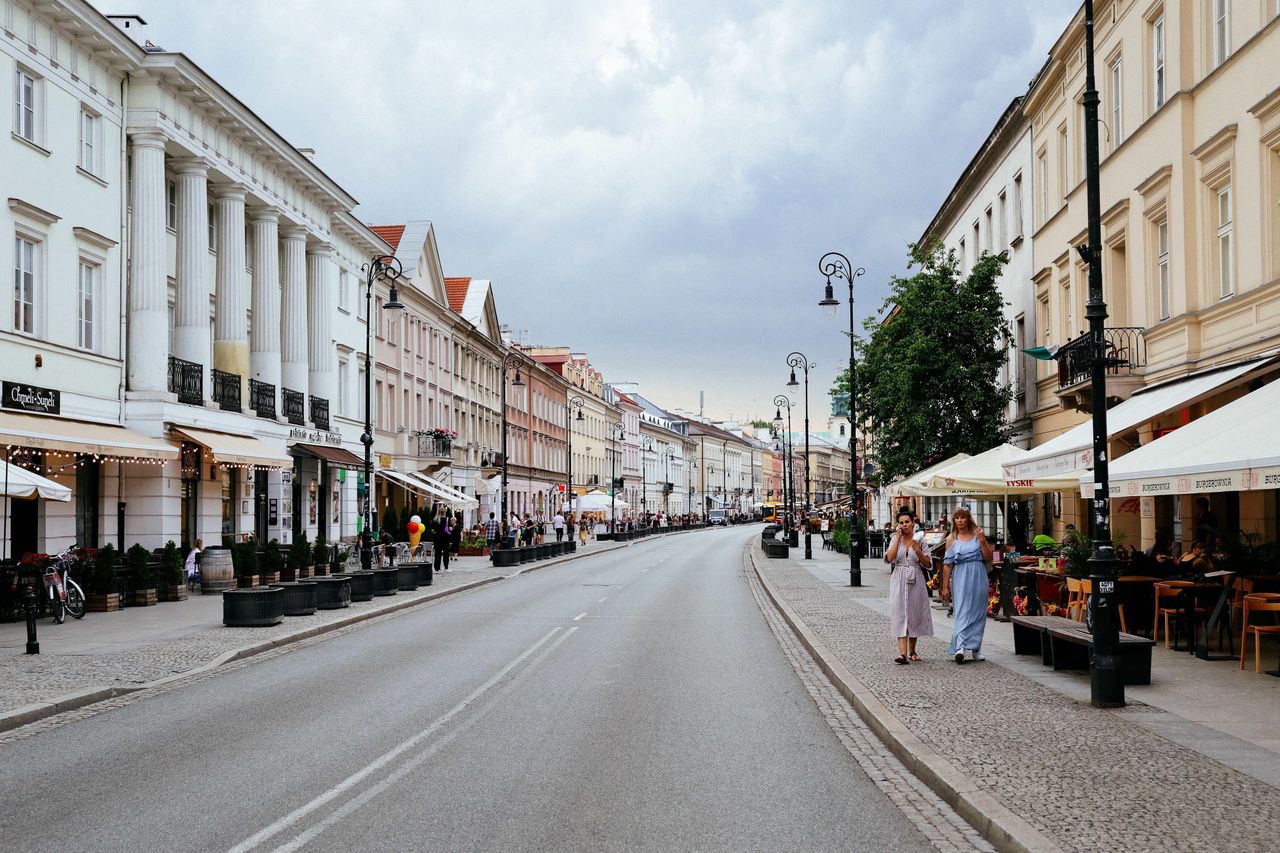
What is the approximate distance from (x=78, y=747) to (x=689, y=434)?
532ft

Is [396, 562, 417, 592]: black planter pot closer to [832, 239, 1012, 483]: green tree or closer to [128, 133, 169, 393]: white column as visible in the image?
[128, 133, 169, 393]: white column

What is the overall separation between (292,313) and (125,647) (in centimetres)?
2494

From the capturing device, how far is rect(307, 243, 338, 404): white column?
4259 centimetres

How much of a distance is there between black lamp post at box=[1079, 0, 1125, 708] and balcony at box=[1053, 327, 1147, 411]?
10.9 m

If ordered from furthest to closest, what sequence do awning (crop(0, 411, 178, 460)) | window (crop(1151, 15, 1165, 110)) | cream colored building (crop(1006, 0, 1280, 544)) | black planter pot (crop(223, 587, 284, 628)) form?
awning (crop(0, 411, 178, 460)) < window (crop(1151, 15, 1165, 110)) < black planter pot (crop(223, 587, 284, 628)) < cream colored building (crop(1006, 0, 1280, 544))

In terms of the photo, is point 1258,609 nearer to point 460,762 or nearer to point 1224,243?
point 1224,243

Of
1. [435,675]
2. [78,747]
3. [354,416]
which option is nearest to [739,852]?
[78,747]

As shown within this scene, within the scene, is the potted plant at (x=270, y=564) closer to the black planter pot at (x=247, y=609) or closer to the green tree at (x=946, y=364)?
the black planter pot at (x=247, y=609)

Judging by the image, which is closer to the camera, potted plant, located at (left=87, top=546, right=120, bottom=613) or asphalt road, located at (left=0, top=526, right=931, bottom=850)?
asphalt road, located at (left=0, top=526, right=931, bottom=850)

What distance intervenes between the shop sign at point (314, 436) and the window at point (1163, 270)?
25927mm

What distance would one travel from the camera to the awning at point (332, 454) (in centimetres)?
3853

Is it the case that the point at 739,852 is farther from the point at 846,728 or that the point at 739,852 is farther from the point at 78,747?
the point at 78,747

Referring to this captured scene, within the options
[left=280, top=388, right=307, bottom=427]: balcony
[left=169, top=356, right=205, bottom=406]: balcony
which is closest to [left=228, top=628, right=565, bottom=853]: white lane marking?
[left=169, top=356, right=205, bottom=406]: balcony

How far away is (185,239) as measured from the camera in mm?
30781
